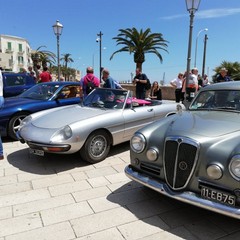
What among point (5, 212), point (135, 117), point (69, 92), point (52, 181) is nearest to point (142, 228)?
point (5, 212)

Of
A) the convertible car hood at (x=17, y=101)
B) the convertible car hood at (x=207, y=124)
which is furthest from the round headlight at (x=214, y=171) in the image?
the convertible car hood at (x=17, y=101)

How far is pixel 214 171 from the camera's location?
102 inches

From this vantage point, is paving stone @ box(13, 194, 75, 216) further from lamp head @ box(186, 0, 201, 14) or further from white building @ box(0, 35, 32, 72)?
white building @ box(0, 35, 32, 72)

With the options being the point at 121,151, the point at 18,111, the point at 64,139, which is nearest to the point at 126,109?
the point at 121,151

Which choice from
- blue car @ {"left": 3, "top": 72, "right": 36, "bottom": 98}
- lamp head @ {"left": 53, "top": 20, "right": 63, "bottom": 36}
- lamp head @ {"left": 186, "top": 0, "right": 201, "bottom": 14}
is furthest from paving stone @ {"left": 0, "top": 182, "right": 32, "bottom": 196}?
lamp head @ {"left": 53, "top": 20, "right": 63, "bottom": 36}

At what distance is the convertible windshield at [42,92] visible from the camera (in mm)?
6859

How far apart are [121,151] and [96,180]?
1561 millimetres

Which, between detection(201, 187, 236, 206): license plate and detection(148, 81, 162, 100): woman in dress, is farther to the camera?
detection(148, 81, 162, 100): woman in dress

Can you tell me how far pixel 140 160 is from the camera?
3250 mm

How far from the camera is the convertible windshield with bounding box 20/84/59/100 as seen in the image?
6.86 m

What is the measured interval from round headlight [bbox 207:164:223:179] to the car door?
2.65m

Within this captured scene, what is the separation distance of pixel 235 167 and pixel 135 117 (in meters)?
2.99

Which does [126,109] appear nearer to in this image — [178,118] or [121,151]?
[121,151]

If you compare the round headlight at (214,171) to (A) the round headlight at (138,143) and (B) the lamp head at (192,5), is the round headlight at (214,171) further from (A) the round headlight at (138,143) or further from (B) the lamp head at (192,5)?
(B) the lamp head at (192,5)
